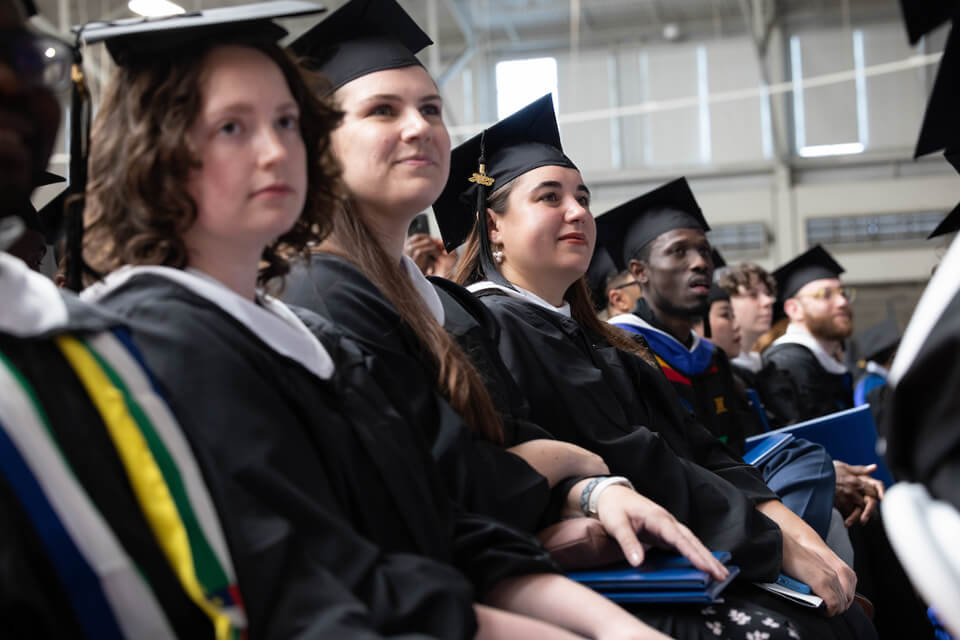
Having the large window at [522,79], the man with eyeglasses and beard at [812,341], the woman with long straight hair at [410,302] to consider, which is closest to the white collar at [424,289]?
the woman with long straight hair at [410,302]

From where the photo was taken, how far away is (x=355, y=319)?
6.35ft

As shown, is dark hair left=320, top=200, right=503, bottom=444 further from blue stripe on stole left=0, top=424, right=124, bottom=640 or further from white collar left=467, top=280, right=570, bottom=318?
blue stripe on stole left=0, top=424, right=124, bottom=640

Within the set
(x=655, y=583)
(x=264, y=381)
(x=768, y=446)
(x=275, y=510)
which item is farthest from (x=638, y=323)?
(x=275, y=510)

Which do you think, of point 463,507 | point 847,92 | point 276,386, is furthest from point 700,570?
point 847,92

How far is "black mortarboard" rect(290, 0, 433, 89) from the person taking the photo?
2.25 meters

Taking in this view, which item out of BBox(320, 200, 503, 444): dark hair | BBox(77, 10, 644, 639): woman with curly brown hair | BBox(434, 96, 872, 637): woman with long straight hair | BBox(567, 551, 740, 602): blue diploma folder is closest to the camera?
BBox(77, 10, 644, 639): woman with curly brown hair

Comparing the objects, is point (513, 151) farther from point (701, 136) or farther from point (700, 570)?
point (701, 136)

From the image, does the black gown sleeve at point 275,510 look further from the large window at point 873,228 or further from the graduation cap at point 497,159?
the large window at point 873,228

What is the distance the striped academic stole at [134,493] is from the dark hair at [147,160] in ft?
0.85

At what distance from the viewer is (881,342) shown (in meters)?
8.21

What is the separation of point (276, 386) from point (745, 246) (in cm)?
1339

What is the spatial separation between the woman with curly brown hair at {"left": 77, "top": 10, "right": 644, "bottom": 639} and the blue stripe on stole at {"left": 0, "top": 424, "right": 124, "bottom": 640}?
0.60 ft

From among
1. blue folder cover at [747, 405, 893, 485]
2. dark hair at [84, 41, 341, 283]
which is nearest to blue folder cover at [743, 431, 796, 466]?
blue folder cover at [747, 405, 893, 485]

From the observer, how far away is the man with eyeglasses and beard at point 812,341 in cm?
616
